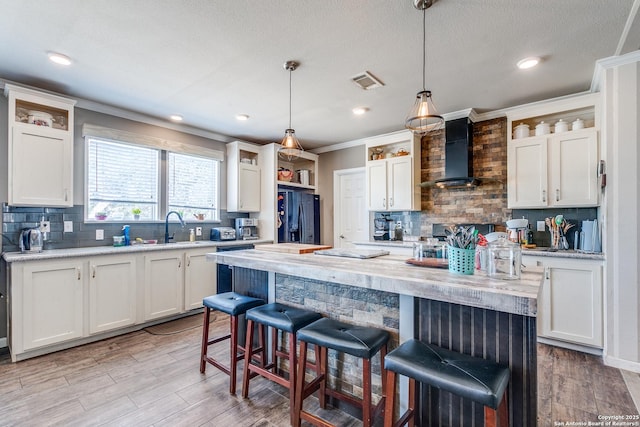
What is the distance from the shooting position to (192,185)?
4480mm

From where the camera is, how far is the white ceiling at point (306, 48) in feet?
6.46

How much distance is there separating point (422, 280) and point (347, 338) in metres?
0.51

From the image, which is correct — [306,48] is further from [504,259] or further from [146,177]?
[146,177]

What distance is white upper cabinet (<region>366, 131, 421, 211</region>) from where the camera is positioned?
14.0ft

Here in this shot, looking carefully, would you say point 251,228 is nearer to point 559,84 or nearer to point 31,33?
point 31,33

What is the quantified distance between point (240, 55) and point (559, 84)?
10.1 feet

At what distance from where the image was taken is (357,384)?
1.91 metres

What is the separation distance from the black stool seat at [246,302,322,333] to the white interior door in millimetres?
3179

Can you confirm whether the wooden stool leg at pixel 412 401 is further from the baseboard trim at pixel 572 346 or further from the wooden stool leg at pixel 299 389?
the baseboard trim at pixel 572 346

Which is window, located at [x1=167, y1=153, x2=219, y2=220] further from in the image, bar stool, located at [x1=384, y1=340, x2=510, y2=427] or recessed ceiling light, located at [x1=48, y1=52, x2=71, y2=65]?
bar stool, located at [x1=384, y1=340, x2=510, y2=427]

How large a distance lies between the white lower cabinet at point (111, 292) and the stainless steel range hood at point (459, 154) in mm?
3787

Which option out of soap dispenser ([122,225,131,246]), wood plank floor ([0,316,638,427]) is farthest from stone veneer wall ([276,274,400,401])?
soap dispenser ([122,225,131,246])

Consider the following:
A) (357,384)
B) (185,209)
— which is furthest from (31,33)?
(357,384)

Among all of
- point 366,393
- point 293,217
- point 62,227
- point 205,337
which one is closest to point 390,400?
point 366,393
